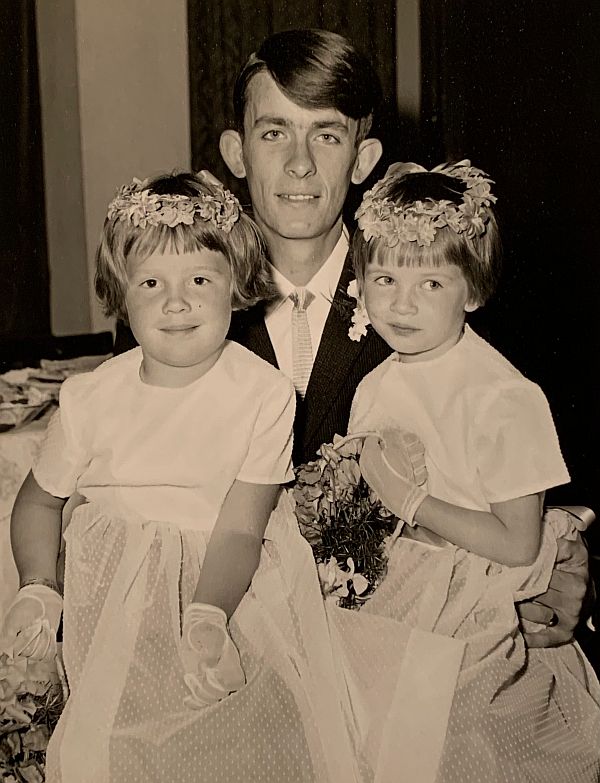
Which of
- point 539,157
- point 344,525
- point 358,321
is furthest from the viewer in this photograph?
point 539,157

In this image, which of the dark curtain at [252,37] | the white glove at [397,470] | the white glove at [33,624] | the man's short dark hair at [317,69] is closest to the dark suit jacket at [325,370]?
the white glove at [397,470]

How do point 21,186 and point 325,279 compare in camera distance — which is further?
point 21,186

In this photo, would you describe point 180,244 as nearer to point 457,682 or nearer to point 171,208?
point 171,208

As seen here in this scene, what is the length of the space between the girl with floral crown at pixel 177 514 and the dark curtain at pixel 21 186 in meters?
1.05

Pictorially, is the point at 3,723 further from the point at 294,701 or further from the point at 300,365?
the point at 300,365

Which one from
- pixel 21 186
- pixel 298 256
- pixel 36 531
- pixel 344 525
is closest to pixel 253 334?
pixel 298 256

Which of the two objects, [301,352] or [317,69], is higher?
[317,69]

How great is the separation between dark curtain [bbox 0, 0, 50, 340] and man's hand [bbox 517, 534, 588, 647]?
1.64 m

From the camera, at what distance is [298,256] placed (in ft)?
6.14

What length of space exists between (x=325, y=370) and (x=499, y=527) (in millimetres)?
490

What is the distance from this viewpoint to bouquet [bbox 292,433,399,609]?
58.7 inches

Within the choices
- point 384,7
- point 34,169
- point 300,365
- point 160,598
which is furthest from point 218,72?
point 160,598

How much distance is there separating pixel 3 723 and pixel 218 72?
63.9 inches

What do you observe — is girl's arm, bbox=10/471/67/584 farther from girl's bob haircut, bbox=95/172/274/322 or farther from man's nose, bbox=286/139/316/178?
man's nose, bbox=286/139/316/178
